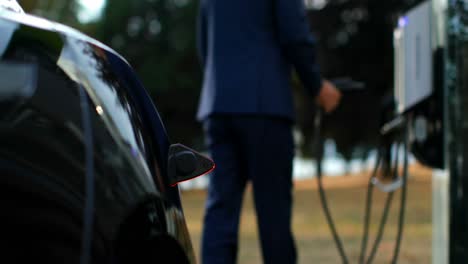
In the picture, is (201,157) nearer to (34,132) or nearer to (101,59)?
(101,59)

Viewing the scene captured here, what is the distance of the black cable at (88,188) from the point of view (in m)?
1.37

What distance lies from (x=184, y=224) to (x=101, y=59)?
41cm

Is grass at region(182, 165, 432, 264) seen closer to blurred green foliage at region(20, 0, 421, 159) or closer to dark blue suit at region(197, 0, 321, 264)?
dark blue suit at region(197, 0, 321, 264)

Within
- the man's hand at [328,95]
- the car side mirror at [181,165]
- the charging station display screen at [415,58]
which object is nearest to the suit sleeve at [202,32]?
the man's hand at [328,95]

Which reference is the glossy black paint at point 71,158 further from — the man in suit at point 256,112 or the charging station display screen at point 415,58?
the charging station display screen at point 415,58

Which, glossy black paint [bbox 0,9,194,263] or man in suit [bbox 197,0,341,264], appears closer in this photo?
glossy black paint [bbox 0,9,194,263]

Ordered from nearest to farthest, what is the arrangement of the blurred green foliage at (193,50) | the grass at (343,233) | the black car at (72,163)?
the black car at (72,163) → the grass at (343,233) → the blurred green foliage at (193,50)

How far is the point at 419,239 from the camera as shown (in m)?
8.05

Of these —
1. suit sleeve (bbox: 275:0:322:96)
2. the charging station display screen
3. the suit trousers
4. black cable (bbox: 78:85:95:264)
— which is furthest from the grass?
black cable (bbox: 78:85:95:264)

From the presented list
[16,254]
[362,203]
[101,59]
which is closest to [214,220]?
[101,59]

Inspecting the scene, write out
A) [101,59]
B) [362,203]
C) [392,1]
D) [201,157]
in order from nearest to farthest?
[101,59] → [201,157] → [362,203] → [392,1]

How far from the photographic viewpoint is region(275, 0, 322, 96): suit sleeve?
136 inches

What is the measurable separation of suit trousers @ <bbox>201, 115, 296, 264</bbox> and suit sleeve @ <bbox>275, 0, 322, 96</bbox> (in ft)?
0.88

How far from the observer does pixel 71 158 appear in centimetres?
141
